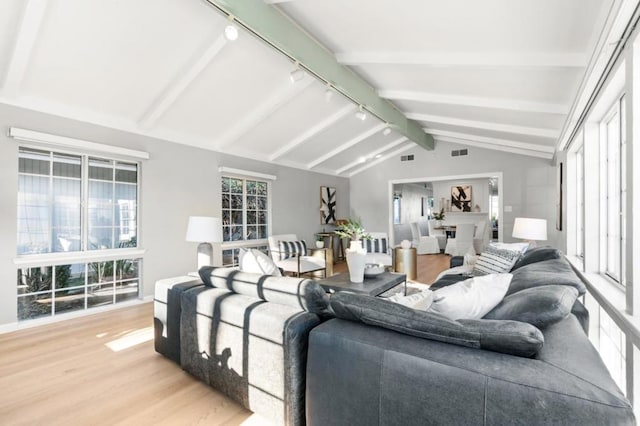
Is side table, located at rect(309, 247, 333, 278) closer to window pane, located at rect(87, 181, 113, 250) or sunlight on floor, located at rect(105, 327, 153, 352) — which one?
sunlight on floor, located at rect(105, 327, 153, 352)

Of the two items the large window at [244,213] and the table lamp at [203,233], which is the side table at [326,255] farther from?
the table lamp at [203,233]

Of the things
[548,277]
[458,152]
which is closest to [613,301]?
[548,277]

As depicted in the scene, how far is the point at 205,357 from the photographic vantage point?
6.86ft

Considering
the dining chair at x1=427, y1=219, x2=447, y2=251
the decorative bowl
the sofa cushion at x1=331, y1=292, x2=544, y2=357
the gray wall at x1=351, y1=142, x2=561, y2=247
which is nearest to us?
the sofa cushion at x1=331, y1=292, x2=544, y2=357

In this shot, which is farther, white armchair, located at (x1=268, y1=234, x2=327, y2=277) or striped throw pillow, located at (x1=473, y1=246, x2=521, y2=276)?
white armchair, located at (x1=268, y1=234, x2=327, y2=277)

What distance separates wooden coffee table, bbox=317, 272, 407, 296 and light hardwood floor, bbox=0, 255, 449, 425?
63.0 inches

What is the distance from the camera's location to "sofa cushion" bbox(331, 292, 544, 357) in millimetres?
1075

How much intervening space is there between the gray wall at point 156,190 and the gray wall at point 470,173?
295 cm

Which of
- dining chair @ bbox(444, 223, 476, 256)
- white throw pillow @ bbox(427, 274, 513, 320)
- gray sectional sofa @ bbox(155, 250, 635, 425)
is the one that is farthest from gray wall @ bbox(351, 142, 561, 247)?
gray sectional sofa @ bbox(155, 250, 635, 425)

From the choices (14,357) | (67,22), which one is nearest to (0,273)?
(14,357)

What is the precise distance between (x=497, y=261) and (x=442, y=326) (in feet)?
7.90

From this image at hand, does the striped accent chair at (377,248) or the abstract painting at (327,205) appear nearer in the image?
the striped accent chair at (377,248)

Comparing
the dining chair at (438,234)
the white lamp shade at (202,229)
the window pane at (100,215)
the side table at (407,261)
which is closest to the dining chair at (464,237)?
the dining chair at (438,234)

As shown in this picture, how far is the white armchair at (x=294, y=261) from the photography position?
5262mm
